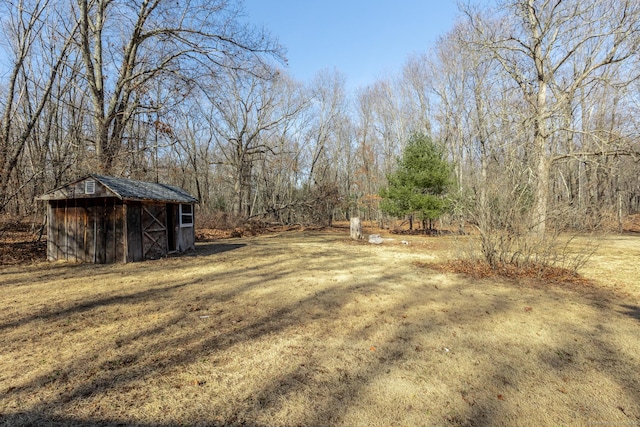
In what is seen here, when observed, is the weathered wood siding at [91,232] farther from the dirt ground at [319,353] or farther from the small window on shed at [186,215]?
the small window on shed at [186,215]

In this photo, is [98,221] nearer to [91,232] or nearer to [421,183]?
[91,232]

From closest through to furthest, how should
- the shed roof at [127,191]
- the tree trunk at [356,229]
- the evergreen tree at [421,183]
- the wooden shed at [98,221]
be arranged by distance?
the shed roof at [127,191] → the wooden shed at [98,221] → the tree trunk at [356,229] → the evergreen tree at [421,183]

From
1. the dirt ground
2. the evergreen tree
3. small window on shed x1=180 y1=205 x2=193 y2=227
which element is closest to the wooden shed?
small window on shed x1=180 y1=205 x2=193 y2=227

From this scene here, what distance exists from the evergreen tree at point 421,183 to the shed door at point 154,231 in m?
13.4

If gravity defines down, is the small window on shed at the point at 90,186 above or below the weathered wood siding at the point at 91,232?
above

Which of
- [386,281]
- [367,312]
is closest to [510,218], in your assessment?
[386,281]

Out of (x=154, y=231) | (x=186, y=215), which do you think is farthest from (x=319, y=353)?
(x=186, y=215)

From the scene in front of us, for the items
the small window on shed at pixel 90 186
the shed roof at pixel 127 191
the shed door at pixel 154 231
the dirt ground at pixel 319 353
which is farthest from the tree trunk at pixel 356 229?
the small window on shed at pixel 90 186

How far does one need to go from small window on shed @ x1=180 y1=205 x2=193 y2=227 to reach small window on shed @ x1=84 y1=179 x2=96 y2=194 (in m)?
3.28

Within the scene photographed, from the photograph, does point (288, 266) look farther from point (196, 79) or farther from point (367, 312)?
point (196, 79)

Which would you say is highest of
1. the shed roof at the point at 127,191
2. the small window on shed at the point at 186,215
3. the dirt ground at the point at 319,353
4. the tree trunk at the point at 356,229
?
the shed roof at the point at 127,191

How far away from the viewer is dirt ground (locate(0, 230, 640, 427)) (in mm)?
2664

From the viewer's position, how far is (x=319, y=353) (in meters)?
3.73

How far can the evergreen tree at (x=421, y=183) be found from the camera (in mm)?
18812
